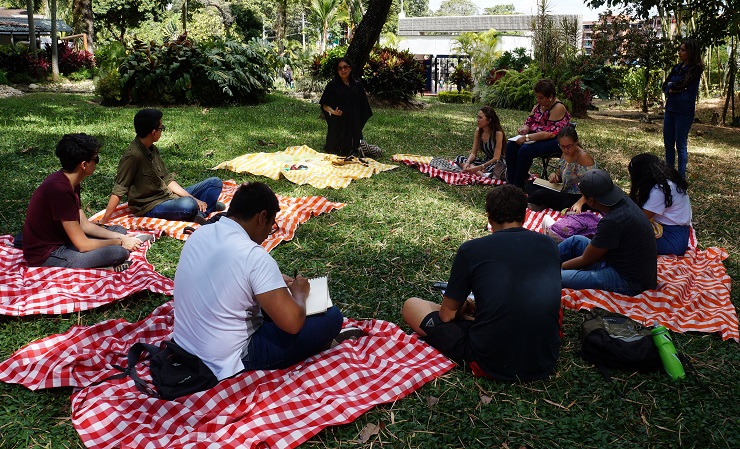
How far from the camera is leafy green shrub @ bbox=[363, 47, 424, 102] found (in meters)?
16.3

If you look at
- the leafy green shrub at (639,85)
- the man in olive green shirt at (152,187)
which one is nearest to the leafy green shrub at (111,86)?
the man in olive green shirt at (152,187)

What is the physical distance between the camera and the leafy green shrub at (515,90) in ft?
57.8

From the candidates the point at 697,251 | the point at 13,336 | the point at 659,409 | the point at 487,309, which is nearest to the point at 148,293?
the point at 13,336

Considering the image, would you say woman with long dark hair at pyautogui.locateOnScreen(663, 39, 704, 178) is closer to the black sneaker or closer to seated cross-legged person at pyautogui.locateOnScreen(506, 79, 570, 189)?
seated cross-legged person at pyautogui.locateOnScreen(506, 79, 570, 189)

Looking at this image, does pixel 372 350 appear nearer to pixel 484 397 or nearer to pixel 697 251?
pixel 484 397

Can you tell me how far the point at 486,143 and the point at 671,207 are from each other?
152 inches

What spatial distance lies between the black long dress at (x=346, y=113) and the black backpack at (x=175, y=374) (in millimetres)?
6809

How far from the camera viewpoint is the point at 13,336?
155 inches

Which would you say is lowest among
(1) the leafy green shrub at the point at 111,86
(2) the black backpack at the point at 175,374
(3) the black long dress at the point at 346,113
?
(2) the black backpack at the point at 175,374

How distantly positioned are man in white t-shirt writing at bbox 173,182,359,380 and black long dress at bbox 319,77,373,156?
6473mm

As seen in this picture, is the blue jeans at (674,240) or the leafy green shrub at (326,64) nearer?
the blue jeans at (674,240)

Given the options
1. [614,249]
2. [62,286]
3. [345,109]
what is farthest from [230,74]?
[614,249]

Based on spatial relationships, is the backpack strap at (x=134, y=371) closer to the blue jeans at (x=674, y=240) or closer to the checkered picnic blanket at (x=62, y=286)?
the checkered picnic blanket at (x=62, y=286)

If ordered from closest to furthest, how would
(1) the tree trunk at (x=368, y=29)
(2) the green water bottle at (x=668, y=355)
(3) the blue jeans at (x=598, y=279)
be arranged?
1. (2) the green water bottle at (x=668, y=355)
2. (3) the blue jeans at (x=598, y=279)
3. (1) the tree trunk at (x=368, y=29)
